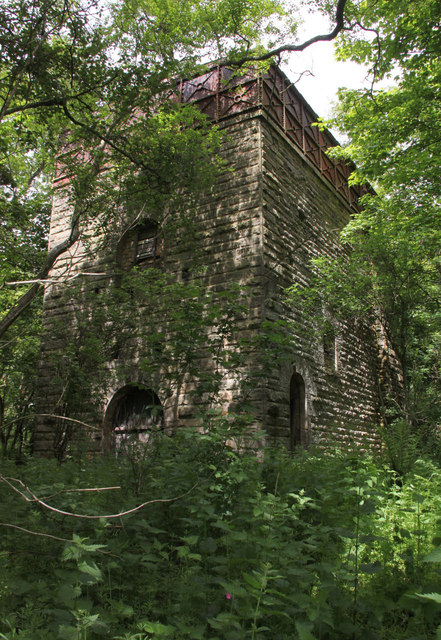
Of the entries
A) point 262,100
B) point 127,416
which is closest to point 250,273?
point 262,100

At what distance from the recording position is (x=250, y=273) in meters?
7.70

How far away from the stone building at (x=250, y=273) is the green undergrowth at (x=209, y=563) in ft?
9.62

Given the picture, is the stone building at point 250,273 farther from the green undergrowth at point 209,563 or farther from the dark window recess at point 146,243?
the green undergrowth at point 209,563

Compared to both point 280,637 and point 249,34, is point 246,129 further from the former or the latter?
point 280,637

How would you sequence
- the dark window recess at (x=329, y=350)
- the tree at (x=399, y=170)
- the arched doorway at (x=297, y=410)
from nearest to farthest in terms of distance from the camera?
the tree at (x=399, y=170) → the arched doorway at (x=297, y=410) → the dark window recess at (x=329, y=350)

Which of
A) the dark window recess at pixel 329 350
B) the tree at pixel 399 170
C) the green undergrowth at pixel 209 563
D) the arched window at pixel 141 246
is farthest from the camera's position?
the dark window recess at pixel 329 350

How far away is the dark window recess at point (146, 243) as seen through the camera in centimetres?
972

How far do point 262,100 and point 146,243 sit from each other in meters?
3.93

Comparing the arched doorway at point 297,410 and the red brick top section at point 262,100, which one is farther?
the red brick top section at point 262,100

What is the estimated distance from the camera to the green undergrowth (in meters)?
2.12

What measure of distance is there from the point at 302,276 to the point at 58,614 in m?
8.00

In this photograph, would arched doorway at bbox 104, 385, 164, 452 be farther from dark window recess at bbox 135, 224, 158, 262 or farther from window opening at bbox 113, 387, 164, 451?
dark window recess at bbox 135, 224, 158, 262

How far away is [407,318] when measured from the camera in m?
11.3

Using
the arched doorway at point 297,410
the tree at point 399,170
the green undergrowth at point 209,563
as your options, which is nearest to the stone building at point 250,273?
the arched doorway at point 297,410
